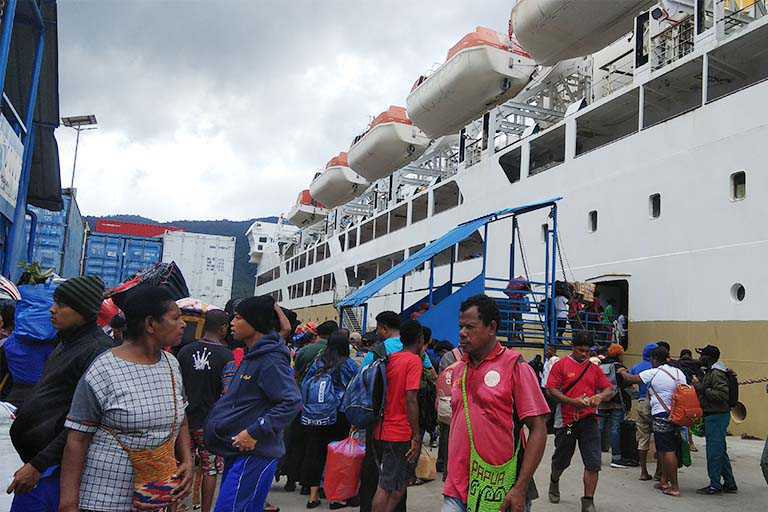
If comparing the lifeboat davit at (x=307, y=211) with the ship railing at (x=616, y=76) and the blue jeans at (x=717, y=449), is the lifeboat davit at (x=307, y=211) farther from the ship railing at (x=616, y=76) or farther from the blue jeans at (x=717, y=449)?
the blue jeans at (x=717, y=449)

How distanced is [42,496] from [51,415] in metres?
0.34

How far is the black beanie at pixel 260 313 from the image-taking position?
10.9 feet

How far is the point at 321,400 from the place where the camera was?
5.36 metres

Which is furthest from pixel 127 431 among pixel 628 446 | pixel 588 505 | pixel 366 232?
pixel 366 232

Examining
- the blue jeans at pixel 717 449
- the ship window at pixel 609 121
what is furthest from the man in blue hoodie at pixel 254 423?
the ship window at pixel 609 121

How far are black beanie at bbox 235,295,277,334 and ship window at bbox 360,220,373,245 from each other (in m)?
27.0

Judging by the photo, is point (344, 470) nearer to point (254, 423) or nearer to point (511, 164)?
point (254, 423)

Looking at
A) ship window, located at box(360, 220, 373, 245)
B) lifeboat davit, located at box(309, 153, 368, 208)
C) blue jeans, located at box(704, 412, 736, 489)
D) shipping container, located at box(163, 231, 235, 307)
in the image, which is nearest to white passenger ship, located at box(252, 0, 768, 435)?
blue jeans, located at box(704, 412, 736, 489)

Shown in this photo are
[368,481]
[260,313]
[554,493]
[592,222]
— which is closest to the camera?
[260,313]

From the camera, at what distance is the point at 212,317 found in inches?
188

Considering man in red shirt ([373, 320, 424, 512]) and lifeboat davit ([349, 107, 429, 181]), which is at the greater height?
lifeboat davit ([349, 107, 429, 181])

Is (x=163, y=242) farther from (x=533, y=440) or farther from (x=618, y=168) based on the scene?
(x=533, y=440)

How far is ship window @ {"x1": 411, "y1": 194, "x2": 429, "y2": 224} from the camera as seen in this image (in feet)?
81.8

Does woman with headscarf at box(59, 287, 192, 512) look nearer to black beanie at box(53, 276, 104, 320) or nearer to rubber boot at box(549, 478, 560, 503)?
black beanie at box(53, 276, 104, 320)
